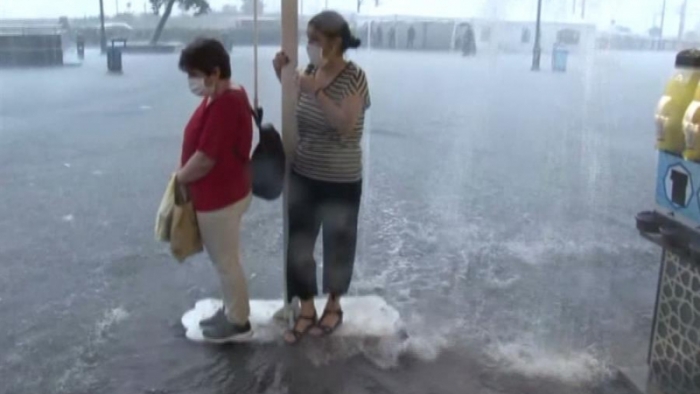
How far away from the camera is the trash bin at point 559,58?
55.1 ft

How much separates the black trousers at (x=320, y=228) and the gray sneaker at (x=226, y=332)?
0.90ft

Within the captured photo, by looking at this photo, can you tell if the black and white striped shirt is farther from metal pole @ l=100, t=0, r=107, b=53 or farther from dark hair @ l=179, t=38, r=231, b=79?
metal pole @ l=100, t=0, r=107, b=53

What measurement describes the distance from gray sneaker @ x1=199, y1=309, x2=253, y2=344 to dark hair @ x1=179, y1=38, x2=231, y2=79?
1.21m

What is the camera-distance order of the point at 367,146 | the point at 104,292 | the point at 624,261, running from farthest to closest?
the point at 367,146
the point at 624,261
the point at 104,292

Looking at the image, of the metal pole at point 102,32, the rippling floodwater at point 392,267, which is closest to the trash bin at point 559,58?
the rippling floodwater at point 392,267

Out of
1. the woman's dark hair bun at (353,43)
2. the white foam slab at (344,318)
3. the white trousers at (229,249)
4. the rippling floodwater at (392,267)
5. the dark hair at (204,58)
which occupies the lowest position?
the rippling floodwater at (392,267)

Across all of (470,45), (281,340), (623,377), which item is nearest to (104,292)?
(281,340)

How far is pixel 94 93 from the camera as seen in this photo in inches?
566

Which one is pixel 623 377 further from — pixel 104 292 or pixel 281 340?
pixel 104 292

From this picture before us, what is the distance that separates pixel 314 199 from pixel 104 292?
1586 millimetres

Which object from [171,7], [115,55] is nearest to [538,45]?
[115,55]

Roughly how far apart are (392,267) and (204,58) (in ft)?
7.07

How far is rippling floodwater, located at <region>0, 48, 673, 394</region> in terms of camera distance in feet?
11.2

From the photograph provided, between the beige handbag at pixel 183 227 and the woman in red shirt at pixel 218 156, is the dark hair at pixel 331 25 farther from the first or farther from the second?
the beige handbag at pixel 183 227
